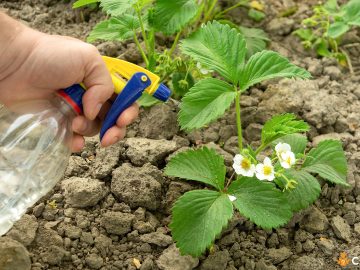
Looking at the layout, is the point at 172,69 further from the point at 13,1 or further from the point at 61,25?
the point at 13,1

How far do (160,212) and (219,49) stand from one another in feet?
1.90

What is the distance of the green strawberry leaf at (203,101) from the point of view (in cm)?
192

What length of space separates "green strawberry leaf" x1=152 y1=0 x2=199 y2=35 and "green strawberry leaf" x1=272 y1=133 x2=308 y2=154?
55cm

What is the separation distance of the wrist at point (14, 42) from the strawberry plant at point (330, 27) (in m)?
1.29

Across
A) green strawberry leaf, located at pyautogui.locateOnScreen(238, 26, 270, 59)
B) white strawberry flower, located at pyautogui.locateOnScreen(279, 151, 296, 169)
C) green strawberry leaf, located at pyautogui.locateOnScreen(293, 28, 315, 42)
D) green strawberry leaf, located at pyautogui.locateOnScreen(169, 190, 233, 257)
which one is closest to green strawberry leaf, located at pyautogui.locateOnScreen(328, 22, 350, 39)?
green strawberry leaf, located at pyautogui.locateOnScreen(293, 28, 315, 42)

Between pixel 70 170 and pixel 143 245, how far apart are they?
1.26ft

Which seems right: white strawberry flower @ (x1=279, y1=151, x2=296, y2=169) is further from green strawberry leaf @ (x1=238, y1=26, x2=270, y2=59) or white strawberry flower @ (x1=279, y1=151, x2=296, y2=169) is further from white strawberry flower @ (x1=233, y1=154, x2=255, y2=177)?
green strawberry leaf @ (x1=238, y1=26, x2=270, y2=59)

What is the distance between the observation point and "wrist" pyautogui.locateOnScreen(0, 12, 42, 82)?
184 cm

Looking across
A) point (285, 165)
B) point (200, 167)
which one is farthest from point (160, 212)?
point (285, 165)

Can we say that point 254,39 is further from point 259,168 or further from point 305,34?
point 259,168

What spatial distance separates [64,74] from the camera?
5.89 feet

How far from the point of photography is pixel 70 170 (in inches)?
83.3

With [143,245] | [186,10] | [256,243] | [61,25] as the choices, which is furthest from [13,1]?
[256,243]

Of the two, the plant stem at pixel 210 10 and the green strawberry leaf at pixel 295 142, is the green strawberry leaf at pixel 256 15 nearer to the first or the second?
the plant stem at pixel 210 10
